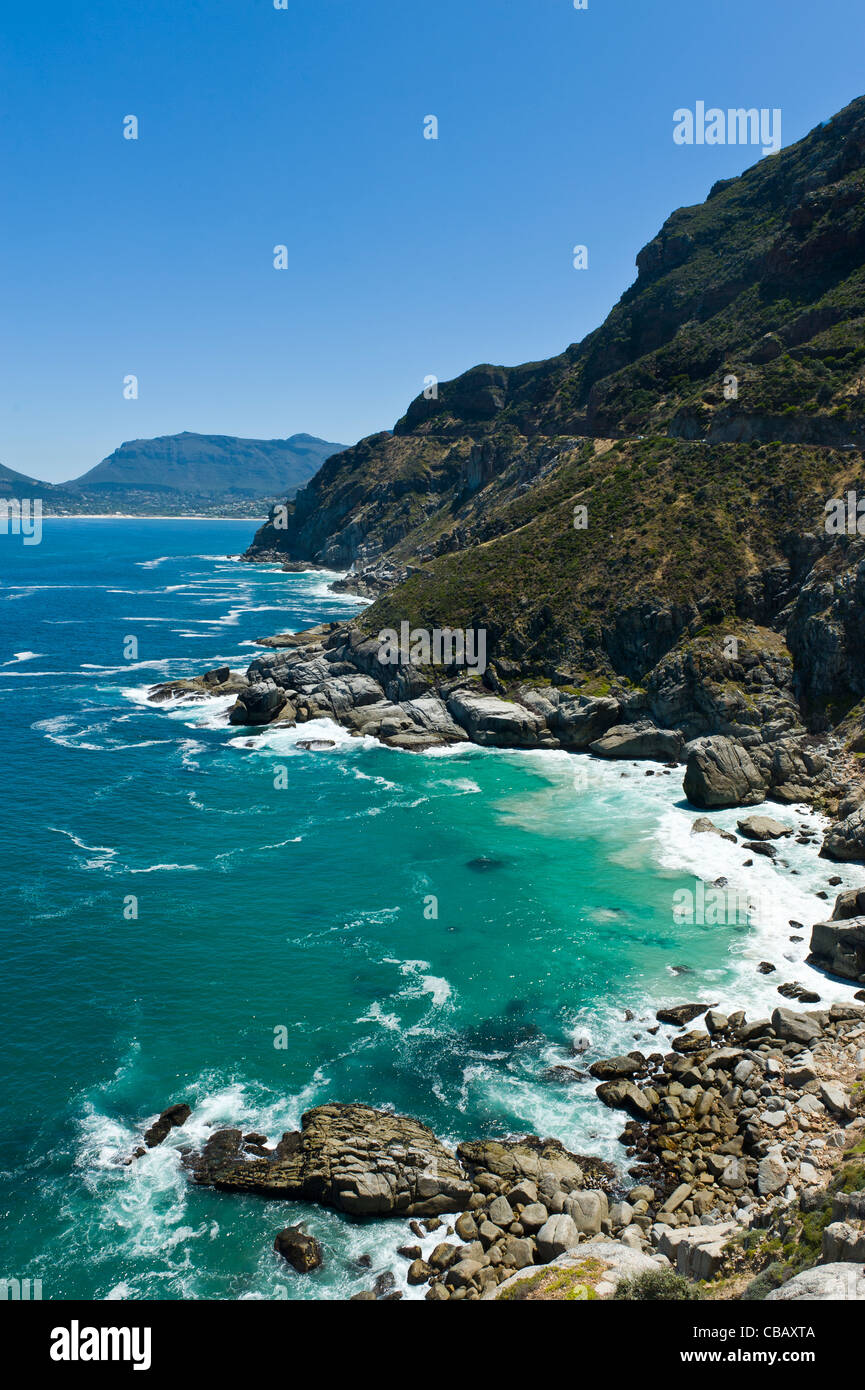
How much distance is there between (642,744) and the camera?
72.2 metres

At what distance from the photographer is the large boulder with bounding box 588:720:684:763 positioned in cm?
7106

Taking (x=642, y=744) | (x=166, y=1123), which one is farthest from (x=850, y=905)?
(x=166, y=1123)

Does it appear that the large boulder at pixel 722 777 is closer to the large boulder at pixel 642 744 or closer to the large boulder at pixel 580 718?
the large boulder at pixel 642 744

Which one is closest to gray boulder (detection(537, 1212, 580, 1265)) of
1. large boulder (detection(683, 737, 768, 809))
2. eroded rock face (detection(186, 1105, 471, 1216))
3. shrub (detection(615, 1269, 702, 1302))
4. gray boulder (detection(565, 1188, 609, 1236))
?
gray boulder (detection(565, 1188, 609, 1236))

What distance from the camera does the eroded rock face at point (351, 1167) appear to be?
2861 centimetres

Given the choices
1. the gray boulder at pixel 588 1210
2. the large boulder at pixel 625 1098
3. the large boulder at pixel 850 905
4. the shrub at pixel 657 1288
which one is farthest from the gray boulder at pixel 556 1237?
the large boulder at pixel 850 905

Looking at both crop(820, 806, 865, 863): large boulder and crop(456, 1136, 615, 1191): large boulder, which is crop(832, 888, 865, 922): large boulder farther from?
crop(456, 1136, 615, 1191): large boulder

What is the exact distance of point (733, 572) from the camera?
263 ft

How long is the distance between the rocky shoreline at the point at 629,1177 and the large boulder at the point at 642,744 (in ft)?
120

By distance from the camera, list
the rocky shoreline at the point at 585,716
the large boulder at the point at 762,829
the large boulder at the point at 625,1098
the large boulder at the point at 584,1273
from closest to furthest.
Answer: the large boulder at the point at 584,1273 < the large boulder at the point at 625,1098 < the large boulder at the point at 762,829 < the rocky shoreline at the point at 585,716

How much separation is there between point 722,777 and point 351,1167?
41.2 metres

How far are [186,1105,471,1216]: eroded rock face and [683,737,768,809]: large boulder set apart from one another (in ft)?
120
